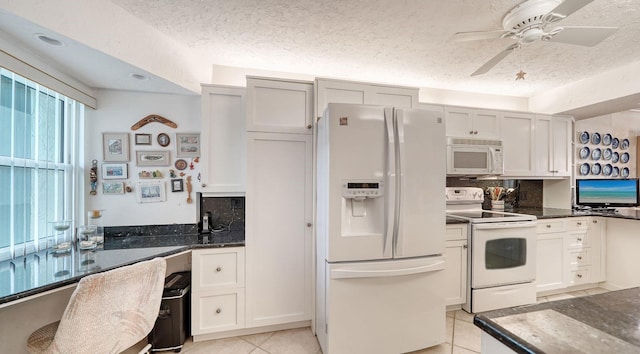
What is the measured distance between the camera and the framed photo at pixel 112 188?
2346 mm

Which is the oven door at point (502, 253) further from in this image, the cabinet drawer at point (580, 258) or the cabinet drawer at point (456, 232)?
the cabinet drawer at point (580, 258)

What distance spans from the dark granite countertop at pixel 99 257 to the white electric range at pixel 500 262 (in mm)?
2221

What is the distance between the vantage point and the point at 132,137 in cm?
241

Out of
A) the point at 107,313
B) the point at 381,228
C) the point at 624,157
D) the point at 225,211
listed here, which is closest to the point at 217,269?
the point at 225,211

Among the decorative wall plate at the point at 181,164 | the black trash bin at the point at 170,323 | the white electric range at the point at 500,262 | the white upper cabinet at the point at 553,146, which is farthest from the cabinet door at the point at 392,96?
the black trash bin at the point at 170,323

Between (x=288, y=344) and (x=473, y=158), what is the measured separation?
2721 millimetres

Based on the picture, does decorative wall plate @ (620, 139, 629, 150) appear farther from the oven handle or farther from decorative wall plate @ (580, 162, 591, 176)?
the oven handle

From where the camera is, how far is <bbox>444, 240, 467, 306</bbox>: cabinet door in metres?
2.46

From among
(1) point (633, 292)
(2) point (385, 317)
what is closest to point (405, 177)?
(2) point (385, 317)

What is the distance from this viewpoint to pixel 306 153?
2.26 m

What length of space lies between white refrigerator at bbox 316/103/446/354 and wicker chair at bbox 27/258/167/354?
1.10 m

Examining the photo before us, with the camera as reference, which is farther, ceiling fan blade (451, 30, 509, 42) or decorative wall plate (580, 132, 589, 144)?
decorative wall plate (580, 132, 589, 144)

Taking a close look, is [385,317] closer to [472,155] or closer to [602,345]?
[602,345]

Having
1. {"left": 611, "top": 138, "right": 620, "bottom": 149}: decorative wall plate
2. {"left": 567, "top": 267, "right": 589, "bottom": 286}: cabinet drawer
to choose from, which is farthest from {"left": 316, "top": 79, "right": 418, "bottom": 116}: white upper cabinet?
{"left": 611, "top": 138, "right": 620, "bottom": 149}: decorative wall plate
